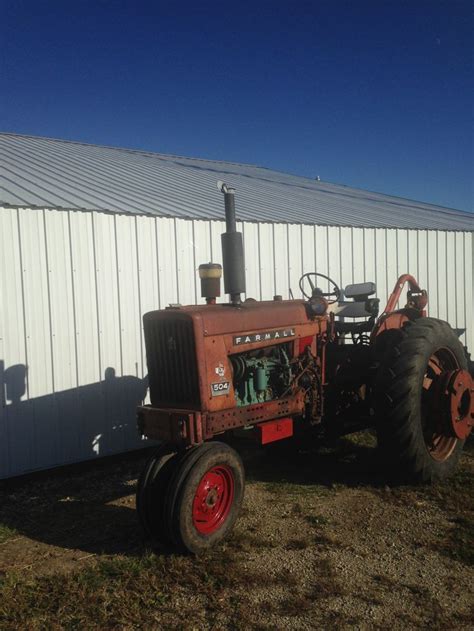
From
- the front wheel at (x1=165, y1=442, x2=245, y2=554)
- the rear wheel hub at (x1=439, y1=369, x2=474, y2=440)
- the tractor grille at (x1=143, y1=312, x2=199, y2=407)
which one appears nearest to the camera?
the front wheel at (x1=165, y1=442, x2=245, y2=554)

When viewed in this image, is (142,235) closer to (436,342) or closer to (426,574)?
(436,342)

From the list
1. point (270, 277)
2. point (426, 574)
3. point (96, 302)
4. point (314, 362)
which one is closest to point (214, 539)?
point (426, 574)

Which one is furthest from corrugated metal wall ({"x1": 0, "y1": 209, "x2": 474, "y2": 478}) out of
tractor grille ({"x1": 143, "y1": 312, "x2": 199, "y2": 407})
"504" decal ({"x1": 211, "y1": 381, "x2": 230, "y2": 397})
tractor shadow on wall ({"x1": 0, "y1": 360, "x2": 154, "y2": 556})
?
"504" decal ({"x1": 211, "y1": 381, "x2": 230, "y2": 397})

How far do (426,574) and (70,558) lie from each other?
2409mm

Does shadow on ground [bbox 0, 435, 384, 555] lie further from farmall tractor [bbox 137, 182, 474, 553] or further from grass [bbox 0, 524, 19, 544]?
farmall tractor [bbox 137, 182, 474, 553]

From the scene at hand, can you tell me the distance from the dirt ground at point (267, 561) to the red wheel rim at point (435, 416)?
301 mm

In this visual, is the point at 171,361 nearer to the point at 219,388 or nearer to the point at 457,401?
the point at 219,388

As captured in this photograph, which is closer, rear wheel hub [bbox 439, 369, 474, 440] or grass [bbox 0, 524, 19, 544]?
grass [bbox 0, 524, 19, 544]

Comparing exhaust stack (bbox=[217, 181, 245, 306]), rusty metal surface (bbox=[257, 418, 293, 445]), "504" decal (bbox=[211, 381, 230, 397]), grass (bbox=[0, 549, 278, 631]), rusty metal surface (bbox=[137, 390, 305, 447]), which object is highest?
exhaust stack (bbox=[217, 181, 245, 306])

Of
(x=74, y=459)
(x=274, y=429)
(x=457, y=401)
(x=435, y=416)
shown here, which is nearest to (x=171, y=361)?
(x=274, y=429)

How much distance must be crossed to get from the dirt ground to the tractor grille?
42.2 inches

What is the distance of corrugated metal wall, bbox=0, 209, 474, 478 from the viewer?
589 centimetres

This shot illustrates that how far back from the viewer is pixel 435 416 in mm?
5484

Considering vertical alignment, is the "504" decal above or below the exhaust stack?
below
